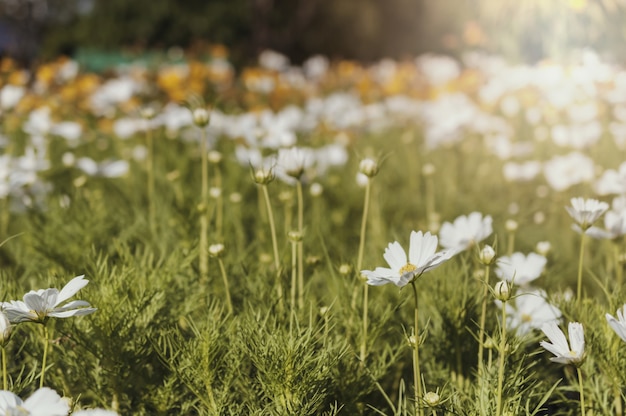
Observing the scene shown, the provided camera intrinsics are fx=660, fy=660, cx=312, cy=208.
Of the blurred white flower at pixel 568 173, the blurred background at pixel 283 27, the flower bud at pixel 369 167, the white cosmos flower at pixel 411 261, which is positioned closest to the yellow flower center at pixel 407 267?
the white cosmos flower at pixel 411 261


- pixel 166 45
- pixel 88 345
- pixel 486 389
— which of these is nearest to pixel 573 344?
pixel 486 389

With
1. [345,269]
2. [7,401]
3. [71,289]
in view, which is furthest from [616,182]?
[7,401]

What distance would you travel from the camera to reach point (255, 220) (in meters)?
2.20

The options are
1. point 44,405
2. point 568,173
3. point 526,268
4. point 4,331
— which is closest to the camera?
point 44,405

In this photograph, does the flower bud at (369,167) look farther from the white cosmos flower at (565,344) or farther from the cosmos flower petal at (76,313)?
the cosmos flower petal at (76,313)

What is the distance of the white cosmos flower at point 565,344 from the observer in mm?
865

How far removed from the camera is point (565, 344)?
2.91 feet

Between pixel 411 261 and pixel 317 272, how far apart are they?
0.50 metres

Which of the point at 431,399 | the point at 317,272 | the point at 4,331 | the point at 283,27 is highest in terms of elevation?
the point at 4,331

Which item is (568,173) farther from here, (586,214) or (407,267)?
(407,267)

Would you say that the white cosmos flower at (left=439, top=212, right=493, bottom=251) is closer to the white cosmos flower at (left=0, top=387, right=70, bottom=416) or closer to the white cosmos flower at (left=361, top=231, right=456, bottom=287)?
the white cosmos flower at (left=361, top=231, right=456, bottom=287)

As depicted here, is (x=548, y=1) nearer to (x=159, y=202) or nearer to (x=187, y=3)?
(x=159, y=202)

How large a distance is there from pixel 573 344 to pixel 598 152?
2.06 m

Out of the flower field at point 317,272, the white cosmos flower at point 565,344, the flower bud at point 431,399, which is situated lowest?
the flower field at point 317,272
